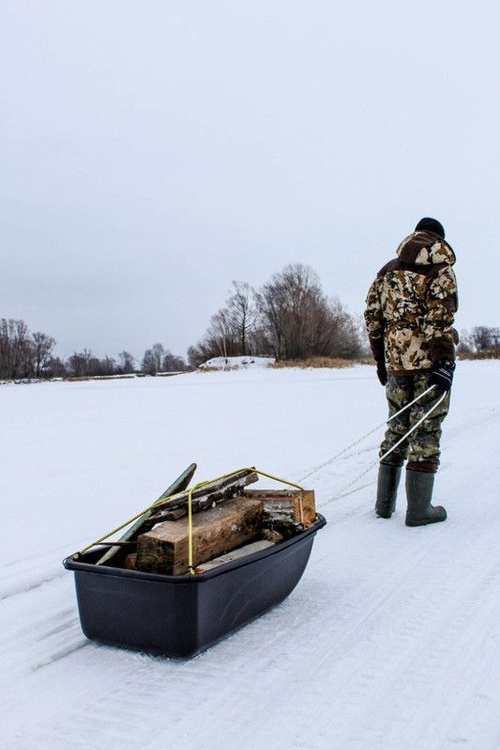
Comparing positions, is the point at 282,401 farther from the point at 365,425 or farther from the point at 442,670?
the point at 442,670

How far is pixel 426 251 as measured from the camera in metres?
3.97

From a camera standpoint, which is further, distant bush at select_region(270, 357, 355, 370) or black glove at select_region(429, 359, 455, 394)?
distant bush at select_region(270, 357, 355, 370)

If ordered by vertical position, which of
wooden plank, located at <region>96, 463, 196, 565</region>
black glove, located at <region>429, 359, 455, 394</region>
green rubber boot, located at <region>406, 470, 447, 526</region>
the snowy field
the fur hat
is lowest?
the snowy field

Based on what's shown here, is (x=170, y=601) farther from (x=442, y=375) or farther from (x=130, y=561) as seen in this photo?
(x=442, y=375)

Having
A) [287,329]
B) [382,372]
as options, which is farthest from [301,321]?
[382,372]

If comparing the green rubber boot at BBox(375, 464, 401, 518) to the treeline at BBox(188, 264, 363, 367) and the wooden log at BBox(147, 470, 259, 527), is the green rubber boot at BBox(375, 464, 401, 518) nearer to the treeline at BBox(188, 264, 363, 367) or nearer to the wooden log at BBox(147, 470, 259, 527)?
the wooden log at BBox(147, 470, 259, 527)

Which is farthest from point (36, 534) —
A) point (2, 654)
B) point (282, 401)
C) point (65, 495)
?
point (282, 401)

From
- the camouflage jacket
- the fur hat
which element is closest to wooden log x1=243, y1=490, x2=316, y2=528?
the camouflage jacket

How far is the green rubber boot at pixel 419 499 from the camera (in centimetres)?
403

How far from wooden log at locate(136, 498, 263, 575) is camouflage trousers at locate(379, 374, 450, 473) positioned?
1.68 m

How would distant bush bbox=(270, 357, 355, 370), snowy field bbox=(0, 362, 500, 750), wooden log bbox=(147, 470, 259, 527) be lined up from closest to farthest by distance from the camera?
1. snowy field bbox=(0, 362, 500, 750)
2. wooden log bbox=(147, 470, 259, 527)
3. distant bush bbox=(270, 357, 355, 370)

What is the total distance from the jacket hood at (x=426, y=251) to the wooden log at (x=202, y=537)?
6.84 ft

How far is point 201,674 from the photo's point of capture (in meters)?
2.19

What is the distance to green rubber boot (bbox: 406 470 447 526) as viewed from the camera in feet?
13.2
